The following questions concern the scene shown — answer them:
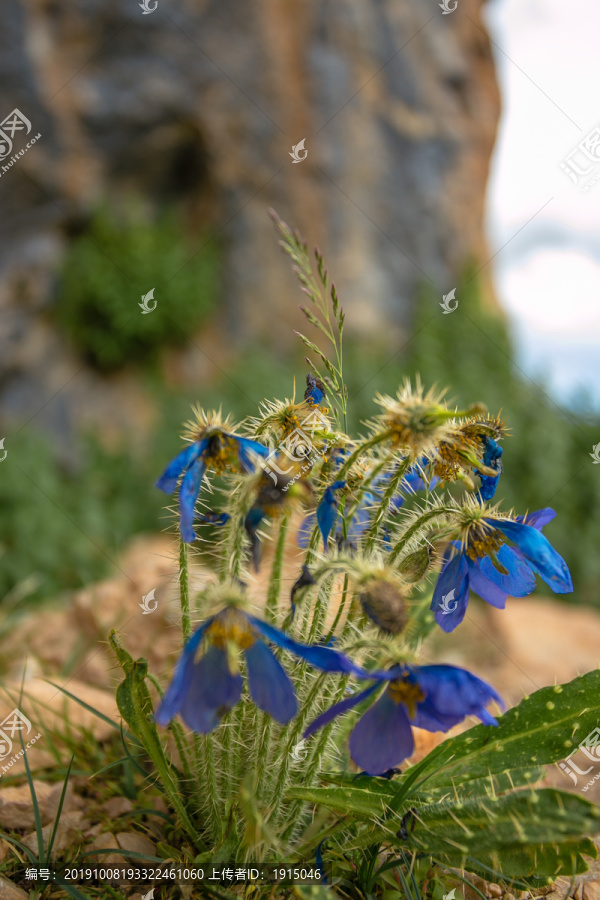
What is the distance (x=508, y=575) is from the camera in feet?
4.49

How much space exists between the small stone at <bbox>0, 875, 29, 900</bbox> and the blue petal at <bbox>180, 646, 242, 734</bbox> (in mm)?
666

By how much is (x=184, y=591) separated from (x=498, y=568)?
616mm

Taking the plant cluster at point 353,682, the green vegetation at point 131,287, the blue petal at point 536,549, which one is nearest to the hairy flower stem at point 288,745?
the plant cluster at point 353,682

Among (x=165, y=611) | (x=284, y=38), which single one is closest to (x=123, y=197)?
(x=284, y=38)

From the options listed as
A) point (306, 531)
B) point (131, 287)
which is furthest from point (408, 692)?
point (131, 287)

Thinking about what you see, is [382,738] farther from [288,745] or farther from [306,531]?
[306,531]

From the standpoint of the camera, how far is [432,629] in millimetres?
1880

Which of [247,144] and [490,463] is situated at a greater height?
[247,144]

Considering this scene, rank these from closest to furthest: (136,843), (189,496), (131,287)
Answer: (189,496), (136,843), (131,287)

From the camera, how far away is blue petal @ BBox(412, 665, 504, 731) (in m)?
1.08

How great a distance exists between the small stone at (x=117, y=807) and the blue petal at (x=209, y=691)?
769 millimetres

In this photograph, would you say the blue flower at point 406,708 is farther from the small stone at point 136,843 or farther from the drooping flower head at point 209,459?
the small stone at point 136,843

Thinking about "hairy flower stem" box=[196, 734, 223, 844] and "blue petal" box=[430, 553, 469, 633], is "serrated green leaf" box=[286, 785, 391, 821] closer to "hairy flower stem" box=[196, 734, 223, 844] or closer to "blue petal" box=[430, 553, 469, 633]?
"hairy flower stem" box=[196, 734, 223, 844]

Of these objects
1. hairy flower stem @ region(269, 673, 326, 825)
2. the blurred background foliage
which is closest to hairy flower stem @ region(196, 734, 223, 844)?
hairy flower stem @ region(269, 673, 326, 825)
